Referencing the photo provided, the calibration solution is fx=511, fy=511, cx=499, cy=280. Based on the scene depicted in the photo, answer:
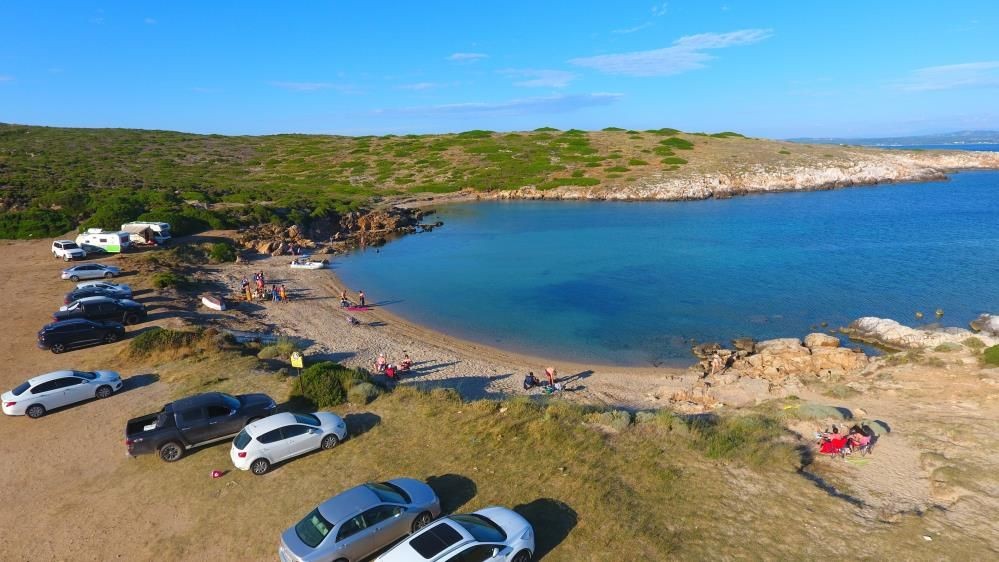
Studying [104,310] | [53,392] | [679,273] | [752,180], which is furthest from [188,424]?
[752,180]

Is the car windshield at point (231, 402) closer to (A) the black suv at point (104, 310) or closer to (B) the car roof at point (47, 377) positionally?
(B) the car roof at point (47, 377)

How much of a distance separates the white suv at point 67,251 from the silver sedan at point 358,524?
46616 mm

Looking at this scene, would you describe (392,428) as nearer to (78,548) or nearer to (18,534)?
(78,548)

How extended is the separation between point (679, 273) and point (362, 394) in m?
38.9

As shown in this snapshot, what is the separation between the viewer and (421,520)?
531 inches

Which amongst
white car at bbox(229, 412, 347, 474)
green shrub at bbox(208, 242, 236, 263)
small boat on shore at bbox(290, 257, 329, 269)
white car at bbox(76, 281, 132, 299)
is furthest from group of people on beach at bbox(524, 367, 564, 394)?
green shrub at bbox(208, 242, 236, 263)

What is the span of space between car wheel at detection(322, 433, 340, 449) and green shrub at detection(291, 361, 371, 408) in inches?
128

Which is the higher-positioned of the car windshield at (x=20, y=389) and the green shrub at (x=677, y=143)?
the green shrub at (x=677, y=143)

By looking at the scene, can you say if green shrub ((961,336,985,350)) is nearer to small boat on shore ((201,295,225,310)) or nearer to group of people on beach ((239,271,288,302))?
group of people on beach ((239,271,288,302))

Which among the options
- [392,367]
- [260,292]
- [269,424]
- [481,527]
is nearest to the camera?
[481,527]

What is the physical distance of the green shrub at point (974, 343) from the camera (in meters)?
27.6

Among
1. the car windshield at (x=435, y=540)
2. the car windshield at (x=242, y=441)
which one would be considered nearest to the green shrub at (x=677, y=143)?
the car windshield at (x=242, y=441)

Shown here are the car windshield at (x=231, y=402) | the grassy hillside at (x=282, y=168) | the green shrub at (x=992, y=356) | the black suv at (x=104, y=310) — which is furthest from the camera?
the grassy hillside at (x=282, y=168)

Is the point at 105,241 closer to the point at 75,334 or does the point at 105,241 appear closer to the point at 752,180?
the point at 75,334
